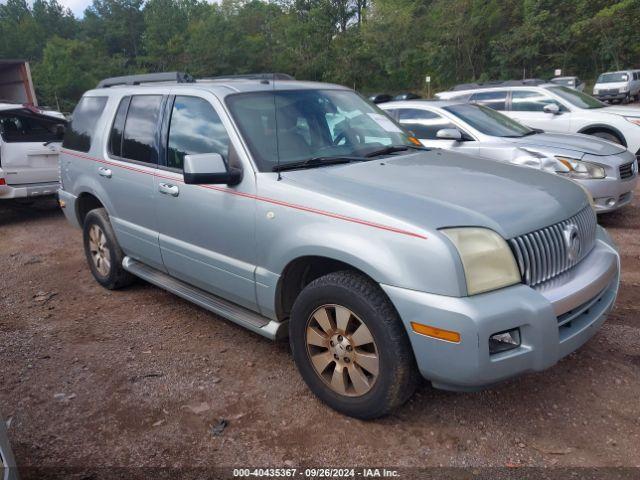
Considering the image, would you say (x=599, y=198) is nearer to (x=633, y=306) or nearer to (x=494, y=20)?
(x=633, y=306)

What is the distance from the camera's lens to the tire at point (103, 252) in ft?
15.6

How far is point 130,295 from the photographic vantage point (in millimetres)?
4977

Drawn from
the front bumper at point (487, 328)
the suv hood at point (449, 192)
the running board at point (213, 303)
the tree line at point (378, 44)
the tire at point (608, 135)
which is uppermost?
the tree line at point (378, 44)

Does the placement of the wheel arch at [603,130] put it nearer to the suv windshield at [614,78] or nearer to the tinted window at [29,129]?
the tinted window at [29,129]

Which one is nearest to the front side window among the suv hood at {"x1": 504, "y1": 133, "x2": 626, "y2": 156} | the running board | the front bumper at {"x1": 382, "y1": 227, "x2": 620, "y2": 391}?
the suv hood at {"x1": 504, "y1": 133, "x2": 626, "y2": 156}

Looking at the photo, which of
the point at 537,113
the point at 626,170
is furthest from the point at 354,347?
the point at 537,113

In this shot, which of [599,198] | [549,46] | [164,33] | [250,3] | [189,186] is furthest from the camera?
[250,3]

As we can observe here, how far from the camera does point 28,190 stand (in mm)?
7723

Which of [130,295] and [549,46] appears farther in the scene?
[549,46]

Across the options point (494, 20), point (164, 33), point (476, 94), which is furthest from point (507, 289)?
point (164, 33)

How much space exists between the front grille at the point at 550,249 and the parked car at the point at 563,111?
22.3 ft

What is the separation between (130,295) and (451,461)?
3.39 meters

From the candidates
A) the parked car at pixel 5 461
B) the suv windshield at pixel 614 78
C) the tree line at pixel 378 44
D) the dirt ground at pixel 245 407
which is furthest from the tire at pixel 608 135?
the tree line at pixel 378 44

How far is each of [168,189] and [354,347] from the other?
6.02ft
